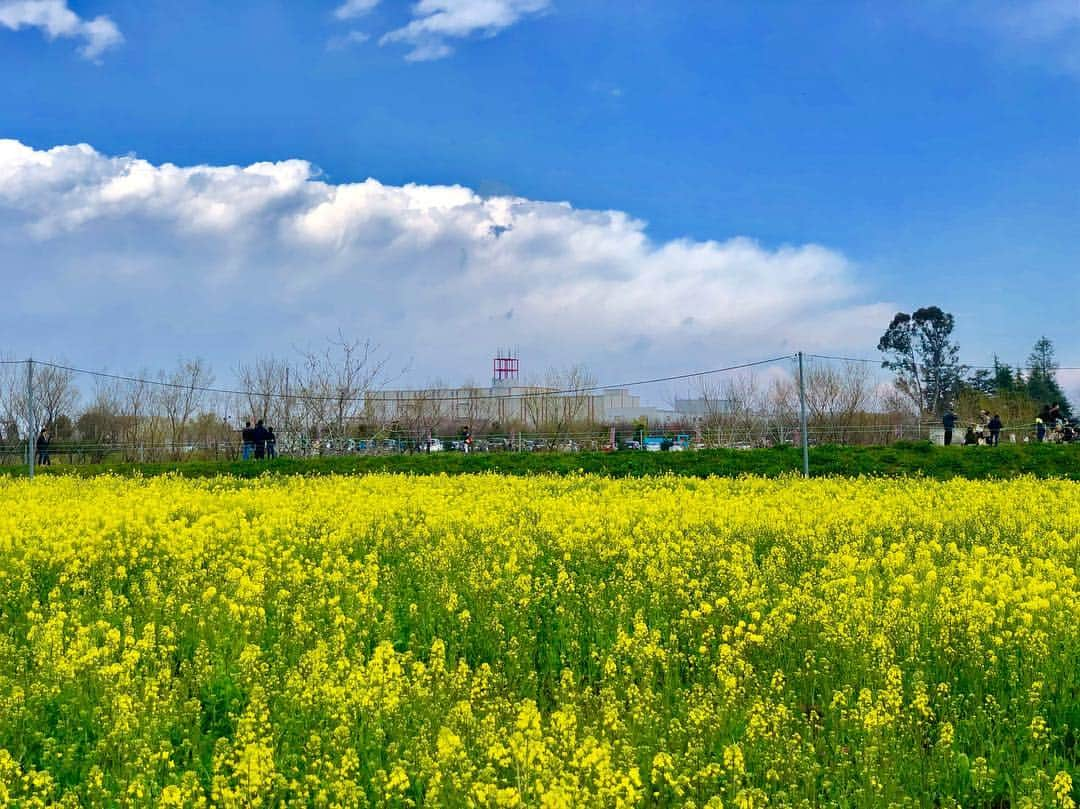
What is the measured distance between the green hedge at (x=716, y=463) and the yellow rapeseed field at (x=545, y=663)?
40.1 feet

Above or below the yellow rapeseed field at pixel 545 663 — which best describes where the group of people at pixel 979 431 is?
above

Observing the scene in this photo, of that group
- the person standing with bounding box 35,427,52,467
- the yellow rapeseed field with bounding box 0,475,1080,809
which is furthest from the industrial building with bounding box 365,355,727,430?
the yellow rapeseed field with bounding box 0,475,1080,809

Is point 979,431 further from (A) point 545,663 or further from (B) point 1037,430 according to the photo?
(A) point 545,663

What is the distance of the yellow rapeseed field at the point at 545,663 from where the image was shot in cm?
429

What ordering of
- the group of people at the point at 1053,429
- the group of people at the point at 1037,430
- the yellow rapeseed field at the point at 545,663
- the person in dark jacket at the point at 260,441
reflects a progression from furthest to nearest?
the group of people at the point at 1053,429, the group of people at the point at 1037,430, the person in dark jacket at the point at 260,441, the yellow rapeseed field at the point at 545,663

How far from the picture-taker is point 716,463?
77.9 feet

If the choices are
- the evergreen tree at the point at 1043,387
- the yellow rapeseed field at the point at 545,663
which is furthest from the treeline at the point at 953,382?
the yellow rapeseed field at the point at 545,663

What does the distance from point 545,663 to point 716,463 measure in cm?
1784

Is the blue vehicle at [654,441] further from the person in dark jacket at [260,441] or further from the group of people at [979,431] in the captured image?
the person in dark jacket at [260,441]

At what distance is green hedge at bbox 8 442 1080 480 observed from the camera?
22625 mm

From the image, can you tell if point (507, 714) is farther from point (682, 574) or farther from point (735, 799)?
point (682, 574)

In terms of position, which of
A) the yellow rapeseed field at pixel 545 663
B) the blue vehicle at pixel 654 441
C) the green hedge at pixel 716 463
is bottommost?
the yellow rapeseed field at pixel 545 663

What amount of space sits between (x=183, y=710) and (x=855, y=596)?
15.3 feet

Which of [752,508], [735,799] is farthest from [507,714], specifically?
[752,508]
